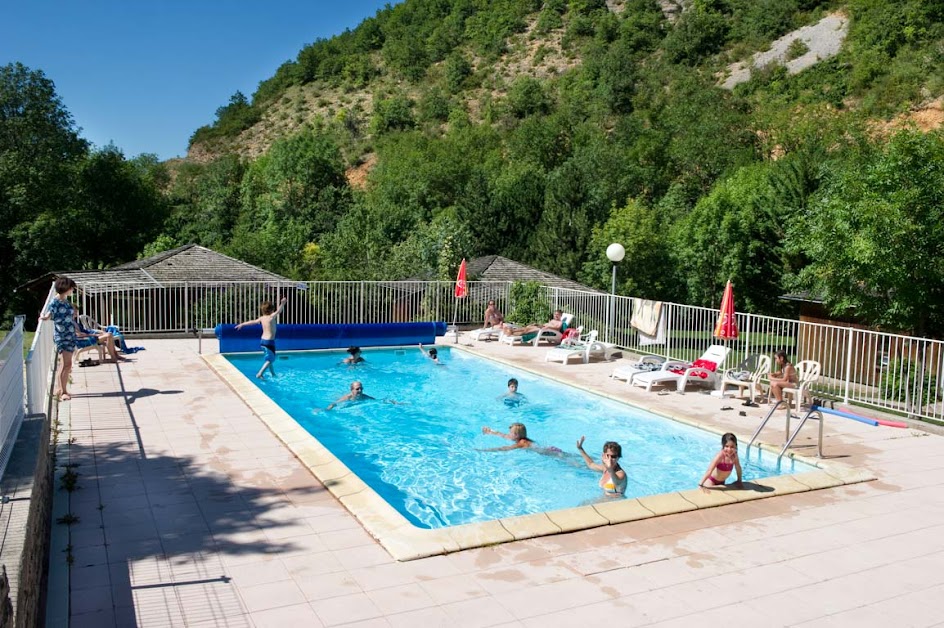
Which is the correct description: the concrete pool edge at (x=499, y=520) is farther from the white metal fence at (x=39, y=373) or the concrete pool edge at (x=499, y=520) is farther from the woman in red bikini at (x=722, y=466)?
the white metal fence at (x=39, y=373)

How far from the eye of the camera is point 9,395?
18.3 ft

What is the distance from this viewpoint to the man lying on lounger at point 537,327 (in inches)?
740

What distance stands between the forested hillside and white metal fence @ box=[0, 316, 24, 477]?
45.2 feet

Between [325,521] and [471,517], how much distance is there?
2.31 metres

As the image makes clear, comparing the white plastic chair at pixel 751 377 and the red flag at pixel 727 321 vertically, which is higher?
the red flag at pixel 727 321

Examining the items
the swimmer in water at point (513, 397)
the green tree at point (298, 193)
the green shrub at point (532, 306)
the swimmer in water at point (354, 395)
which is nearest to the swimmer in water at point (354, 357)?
the swimmer in water at point (354, 395)

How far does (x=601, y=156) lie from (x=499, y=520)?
112 feet

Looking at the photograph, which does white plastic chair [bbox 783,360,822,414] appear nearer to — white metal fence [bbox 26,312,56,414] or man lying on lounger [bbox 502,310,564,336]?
man lying on lounger [bbox 502,310,564,336]

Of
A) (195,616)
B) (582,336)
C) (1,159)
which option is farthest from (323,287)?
(1,159)

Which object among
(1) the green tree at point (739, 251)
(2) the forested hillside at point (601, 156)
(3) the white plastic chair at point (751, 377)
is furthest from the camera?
(1) the green tree at point (739, 251)

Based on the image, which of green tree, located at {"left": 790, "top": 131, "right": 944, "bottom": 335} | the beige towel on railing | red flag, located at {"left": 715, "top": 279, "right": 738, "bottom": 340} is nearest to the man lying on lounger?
the beige towel on railing

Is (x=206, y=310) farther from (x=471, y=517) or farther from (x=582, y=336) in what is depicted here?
(x=471, y=517)

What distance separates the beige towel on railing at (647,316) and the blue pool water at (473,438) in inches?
131

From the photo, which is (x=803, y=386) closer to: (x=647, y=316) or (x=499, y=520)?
(x=647, y=316)
